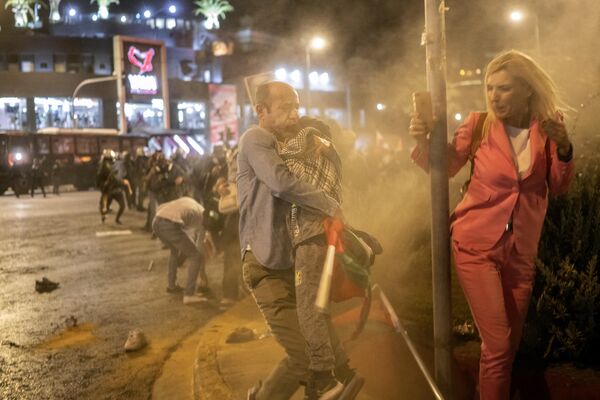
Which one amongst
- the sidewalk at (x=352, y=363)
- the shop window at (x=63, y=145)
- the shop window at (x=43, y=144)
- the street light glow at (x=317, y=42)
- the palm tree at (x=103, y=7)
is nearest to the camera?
the sidewalk at (x=352, y=363)

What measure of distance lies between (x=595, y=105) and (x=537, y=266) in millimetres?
3482

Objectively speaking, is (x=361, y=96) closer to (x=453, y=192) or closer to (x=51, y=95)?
(x=51, y=95)

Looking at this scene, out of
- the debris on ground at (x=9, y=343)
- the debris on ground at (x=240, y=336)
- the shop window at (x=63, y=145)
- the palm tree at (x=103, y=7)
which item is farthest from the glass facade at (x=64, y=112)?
the debris on ground at (x=240, y=336)

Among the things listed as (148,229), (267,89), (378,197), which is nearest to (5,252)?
(148,229)

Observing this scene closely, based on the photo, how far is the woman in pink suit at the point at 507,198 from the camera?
2.80 m

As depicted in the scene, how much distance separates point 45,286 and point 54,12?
6854 cm

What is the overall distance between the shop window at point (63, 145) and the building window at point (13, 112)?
17677 mm

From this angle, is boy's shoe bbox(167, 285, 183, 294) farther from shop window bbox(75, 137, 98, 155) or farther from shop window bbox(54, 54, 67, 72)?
shop window bbox(54, 54, 67, 72)

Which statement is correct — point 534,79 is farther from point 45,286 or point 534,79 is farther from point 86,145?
point 86,145

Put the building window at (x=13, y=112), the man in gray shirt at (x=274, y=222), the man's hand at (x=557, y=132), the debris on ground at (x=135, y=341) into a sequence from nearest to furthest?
the man's hand at (x=557, y=132) < the man in gray shirt at (x=274, y=222) < the debris on ground at (x=135, y=341) < the building window at (x=13, y=112)

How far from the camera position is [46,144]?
3288cm

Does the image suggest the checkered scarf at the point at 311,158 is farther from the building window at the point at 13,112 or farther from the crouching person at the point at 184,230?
the building window at the point at 13,112

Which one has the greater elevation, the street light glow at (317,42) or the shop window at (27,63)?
the shop window at (27,63)

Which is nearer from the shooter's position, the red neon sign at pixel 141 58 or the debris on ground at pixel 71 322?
the debris on ground at pixel 71 322
